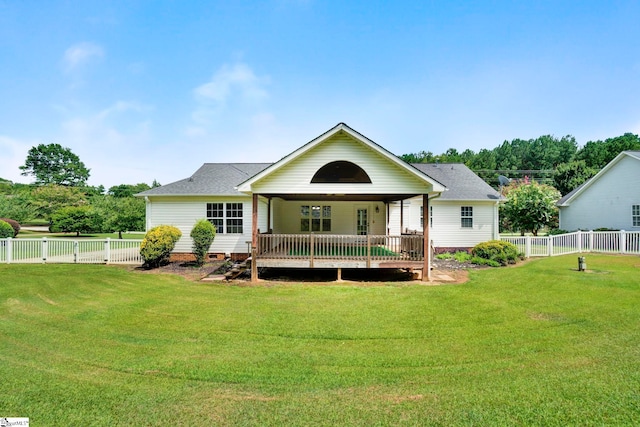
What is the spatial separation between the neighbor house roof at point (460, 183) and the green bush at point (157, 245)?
1470 centimetres

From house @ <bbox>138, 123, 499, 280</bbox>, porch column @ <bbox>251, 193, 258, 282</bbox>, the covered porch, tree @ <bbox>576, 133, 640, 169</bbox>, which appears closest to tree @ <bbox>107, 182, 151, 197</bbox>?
house @ <bbox>138, 123, 499, 280</bbox>

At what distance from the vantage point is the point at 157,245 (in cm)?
1302

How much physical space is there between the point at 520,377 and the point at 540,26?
16262 mm

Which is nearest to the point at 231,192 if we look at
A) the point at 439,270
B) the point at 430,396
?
the point at 439,270

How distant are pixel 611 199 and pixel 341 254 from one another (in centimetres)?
2227

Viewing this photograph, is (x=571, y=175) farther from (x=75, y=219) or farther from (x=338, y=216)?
(x=75, y=219)

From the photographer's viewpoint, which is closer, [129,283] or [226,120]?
[129,283]

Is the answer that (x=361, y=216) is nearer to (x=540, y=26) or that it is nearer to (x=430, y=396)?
(x=540, y=26)

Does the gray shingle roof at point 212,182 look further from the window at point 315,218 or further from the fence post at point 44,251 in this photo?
the fence post at point 44,251

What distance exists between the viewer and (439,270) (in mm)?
12914

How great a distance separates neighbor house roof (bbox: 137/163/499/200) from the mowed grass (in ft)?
24.3

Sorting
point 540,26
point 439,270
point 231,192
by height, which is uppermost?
point 540,26

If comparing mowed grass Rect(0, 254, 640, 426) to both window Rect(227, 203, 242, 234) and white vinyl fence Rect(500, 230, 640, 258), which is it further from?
white vinyl fence Rect(500, 230, 640, 258)

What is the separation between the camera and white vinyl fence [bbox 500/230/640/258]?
54.6ft
